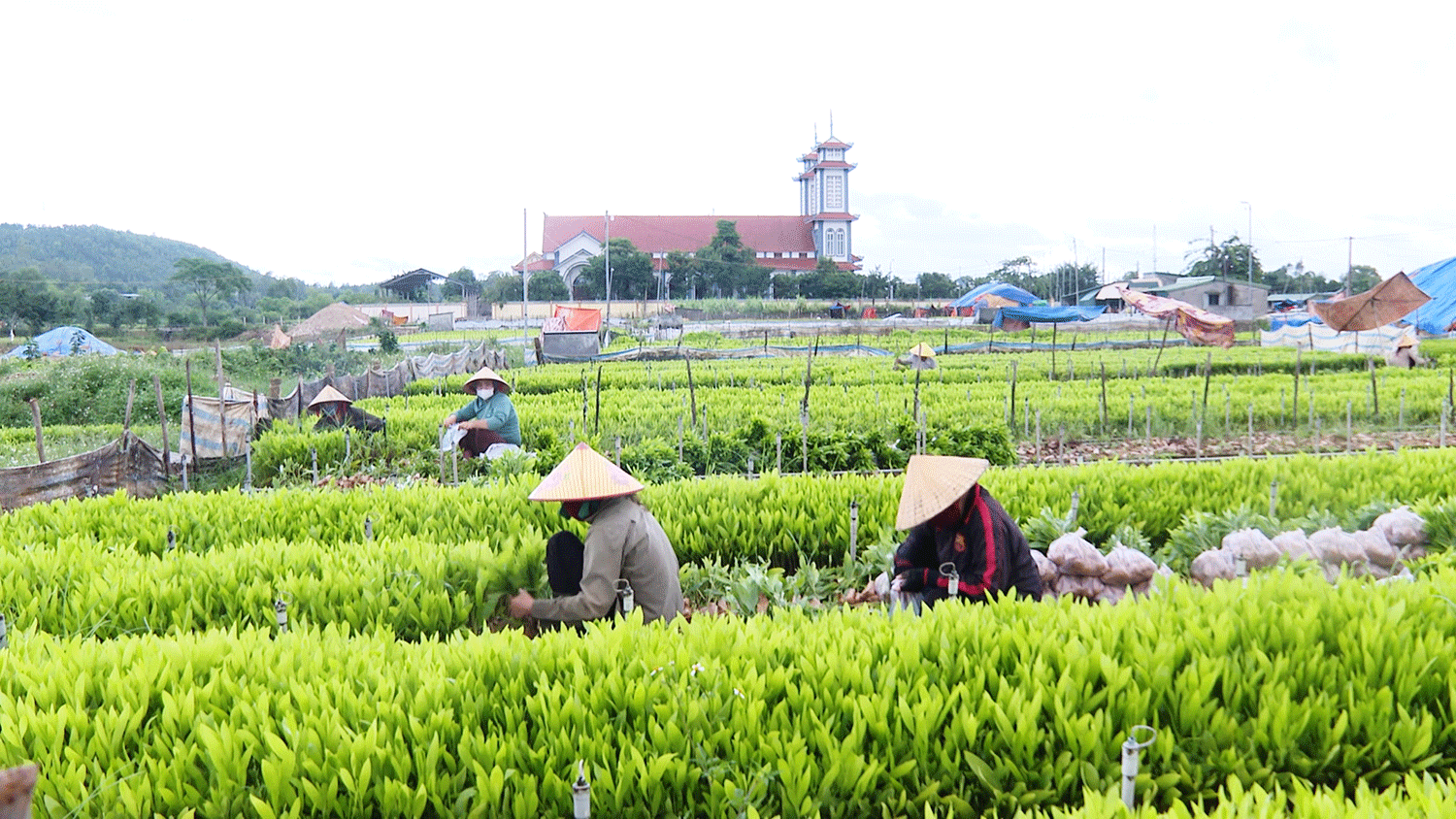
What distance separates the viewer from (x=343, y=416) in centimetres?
1063

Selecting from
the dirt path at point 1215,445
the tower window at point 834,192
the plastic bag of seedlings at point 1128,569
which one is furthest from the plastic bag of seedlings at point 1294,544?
the tower window at point 834,192

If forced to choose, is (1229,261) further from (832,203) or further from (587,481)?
(587,481)

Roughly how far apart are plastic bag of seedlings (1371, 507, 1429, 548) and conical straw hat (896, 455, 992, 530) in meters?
2.76

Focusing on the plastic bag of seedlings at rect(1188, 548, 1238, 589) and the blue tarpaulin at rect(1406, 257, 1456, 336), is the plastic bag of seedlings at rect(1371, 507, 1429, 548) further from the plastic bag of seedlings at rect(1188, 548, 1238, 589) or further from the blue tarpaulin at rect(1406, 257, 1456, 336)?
the blue tarpaulin at rect(1406, 257, 1456, 336)

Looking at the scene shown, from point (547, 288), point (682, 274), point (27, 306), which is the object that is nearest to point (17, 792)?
point (27, 306)

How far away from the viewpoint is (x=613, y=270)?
54.8m

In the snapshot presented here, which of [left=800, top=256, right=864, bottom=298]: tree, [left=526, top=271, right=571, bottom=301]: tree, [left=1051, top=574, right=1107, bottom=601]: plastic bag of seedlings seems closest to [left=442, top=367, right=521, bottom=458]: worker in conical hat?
[left=1051, top=574, right=1107, bottom=601]: plastic bag of seedlings

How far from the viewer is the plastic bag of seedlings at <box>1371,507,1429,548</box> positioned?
5.18 metres

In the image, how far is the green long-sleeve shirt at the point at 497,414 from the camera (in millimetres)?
8914

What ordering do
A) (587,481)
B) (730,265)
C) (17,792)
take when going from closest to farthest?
(17,792) → (587,481) → (730,265)

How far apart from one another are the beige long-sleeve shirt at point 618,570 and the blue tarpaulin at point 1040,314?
120 ft

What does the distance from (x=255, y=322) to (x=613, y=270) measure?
19.5 meters

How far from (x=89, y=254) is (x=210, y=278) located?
39485 millimetres

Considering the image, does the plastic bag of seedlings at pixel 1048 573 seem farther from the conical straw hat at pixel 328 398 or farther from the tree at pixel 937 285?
the tree at pixel 937 285
